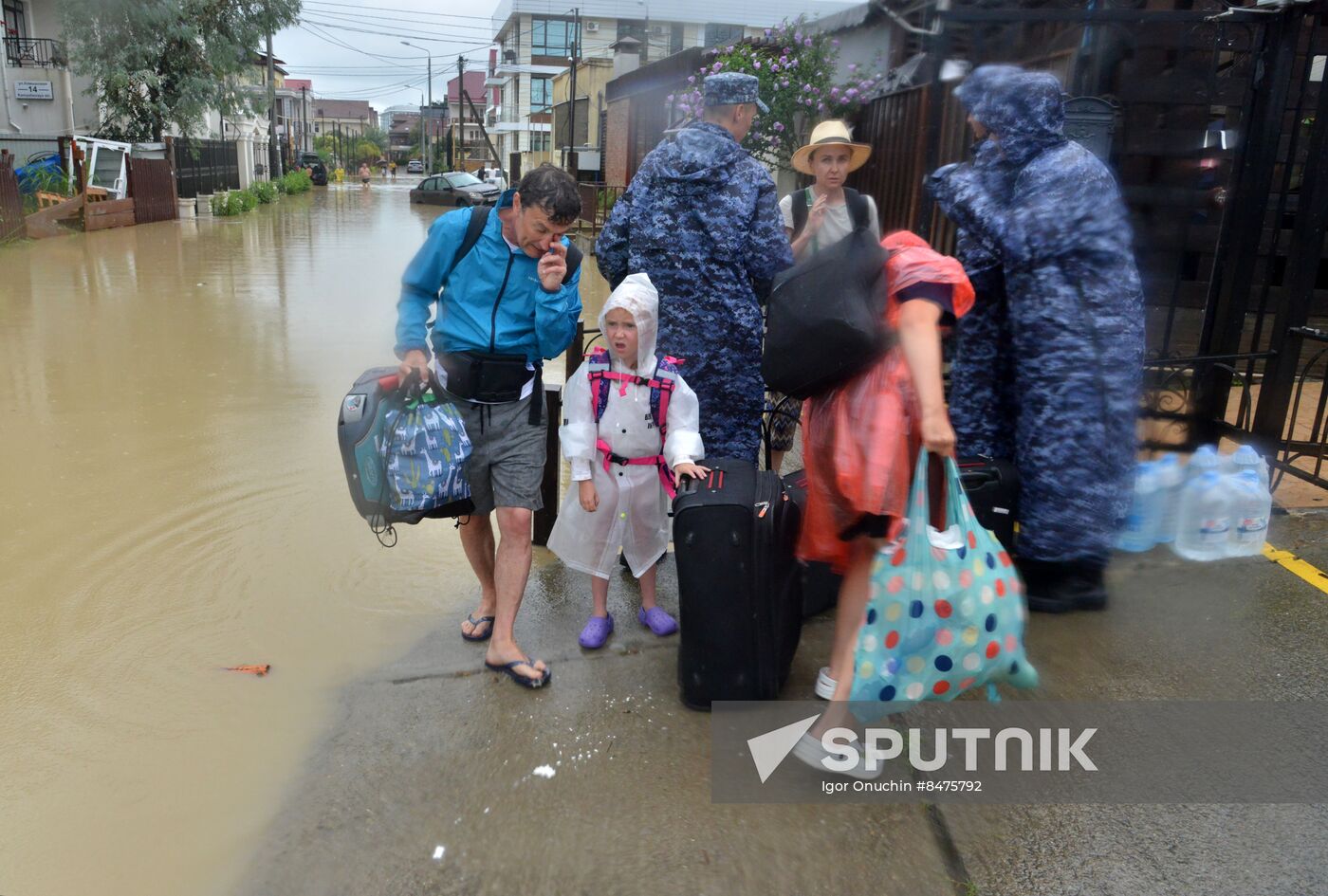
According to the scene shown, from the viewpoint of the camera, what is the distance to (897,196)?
23.8 ft

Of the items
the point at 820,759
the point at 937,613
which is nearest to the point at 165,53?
the point at 820,759

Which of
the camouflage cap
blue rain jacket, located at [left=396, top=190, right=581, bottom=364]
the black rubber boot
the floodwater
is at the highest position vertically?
the camouflage cap

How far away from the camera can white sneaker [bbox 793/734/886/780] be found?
262 centimetres

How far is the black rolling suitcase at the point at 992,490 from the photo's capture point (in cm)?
346

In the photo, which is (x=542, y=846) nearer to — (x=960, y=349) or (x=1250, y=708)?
(x=1250, y=708)

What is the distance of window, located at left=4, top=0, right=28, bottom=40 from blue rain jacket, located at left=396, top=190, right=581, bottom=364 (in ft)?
93.4

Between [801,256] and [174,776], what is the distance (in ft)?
9.58

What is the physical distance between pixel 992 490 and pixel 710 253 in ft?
4.36

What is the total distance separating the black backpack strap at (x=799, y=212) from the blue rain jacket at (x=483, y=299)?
1.33m

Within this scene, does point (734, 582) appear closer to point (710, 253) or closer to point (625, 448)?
point (625, 448)

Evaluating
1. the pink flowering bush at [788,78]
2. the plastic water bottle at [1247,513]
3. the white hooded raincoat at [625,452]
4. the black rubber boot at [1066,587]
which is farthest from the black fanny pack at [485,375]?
the pink flowering bush at [788,78]

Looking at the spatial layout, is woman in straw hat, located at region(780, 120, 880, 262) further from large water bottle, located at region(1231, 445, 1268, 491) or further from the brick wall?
the brick wall

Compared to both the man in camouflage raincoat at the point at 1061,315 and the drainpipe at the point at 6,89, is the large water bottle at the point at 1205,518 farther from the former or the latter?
the drainpipe at the point at 6,89

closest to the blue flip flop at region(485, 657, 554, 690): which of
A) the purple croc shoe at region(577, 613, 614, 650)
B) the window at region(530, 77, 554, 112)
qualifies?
the purple croc shoe at region(577, 613, 614, 650)
